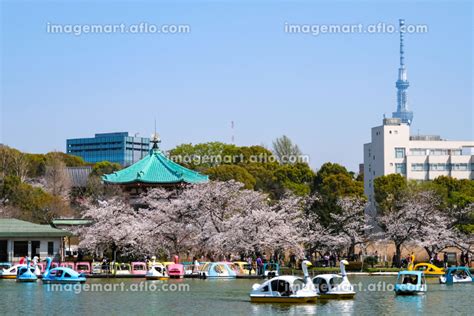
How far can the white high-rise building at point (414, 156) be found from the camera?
11606 cm

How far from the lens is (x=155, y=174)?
271 feet

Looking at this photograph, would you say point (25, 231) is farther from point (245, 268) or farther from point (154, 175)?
point (245, 268)

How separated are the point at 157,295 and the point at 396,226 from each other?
1174 inches

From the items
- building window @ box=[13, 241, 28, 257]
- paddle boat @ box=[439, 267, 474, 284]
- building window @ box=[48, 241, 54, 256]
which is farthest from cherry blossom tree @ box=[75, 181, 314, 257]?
paddle boat @ box=[439, 267, 474, 284]

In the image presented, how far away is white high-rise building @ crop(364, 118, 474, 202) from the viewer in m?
116

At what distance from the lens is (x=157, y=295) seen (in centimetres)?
4700

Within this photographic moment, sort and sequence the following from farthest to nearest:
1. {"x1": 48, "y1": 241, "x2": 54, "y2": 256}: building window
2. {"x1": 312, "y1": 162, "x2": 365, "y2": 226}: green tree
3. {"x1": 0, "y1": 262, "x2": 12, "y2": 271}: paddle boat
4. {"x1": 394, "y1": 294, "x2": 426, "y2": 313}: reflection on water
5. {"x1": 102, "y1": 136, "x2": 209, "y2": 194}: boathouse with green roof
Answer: {"x1": 102, "y1": 136, "x2": 209, "y2": 194}: boathouse with green roof → {"x1": 312, "y1": 162, "x2": 365, "y2": 226}: green tree → {"x1": 48, "y1": 241, "x2": 54, "y2": 256}: building window → {"x1": 0, "y1": 262, "x2": 12, "y2": 271}: paddle boat → {"x1": 394, "y1": 294, "x2": 426, "y2": 313}: reflection on water

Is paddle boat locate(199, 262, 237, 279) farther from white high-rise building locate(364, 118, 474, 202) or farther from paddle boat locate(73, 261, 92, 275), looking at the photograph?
white high-rise building locate(364, 118, 474, 202)

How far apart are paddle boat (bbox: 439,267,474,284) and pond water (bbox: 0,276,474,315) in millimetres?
877

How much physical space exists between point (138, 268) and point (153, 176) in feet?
65.5

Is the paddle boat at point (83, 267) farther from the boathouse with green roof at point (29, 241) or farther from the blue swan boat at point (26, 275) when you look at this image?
the boathouse with green roof at point (29, 241)

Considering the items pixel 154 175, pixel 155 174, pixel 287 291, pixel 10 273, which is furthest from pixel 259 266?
pixel 155 174

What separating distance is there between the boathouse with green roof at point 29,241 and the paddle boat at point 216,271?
15.7m

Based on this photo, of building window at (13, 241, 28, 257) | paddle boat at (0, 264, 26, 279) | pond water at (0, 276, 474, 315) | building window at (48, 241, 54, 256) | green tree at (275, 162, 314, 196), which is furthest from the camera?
green tree at (275, 162, 314, 196)
